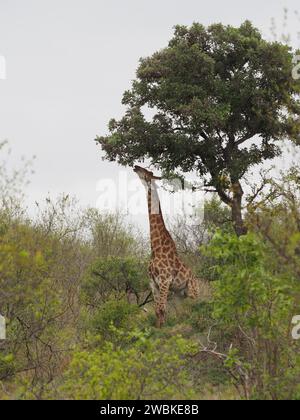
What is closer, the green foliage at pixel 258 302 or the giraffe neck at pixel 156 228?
the green foliage at pixel 258 302

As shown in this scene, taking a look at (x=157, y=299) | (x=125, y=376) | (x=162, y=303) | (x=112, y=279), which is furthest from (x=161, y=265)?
(x=125, y=376)

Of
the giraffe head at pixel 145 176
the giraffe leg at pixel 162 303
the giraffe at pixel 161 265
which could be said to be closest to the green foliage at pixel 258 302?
the giraffe leg at pixel 162 303

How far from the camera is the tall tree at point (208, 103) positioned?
16719mm

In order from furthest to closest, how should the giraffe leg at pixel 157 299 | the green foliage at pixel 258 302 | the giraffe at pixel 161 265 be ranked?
the giraffe at pixel 161 265, the giraffe leg at pixel 157 299, the green foliage at pixel 258 302

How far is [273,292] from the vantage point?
8.71 m

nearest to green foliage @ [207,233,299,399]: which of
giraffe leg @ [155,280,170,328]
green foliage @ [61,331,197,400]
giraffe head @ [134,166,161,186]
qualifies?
green foliage @ [61,331,197,400]

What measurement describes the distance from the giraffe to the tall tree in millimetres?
965

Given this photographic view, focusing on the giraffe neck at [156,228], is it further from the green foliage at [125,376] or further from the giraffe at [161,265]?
the green foliage at [125,376]

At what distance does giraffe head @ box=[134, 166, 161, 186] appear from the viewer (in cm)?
1664

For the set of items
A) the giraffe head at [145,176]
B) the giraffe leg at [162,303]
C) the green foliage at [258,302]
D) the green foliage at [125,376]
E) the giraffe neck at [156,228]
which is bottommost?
the green foliage at [125,376]

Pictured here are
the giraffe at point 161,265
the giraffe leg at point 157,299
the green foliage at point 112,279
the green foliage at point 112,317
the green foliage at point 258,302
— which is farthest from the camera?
the green foliage at point 112,279
